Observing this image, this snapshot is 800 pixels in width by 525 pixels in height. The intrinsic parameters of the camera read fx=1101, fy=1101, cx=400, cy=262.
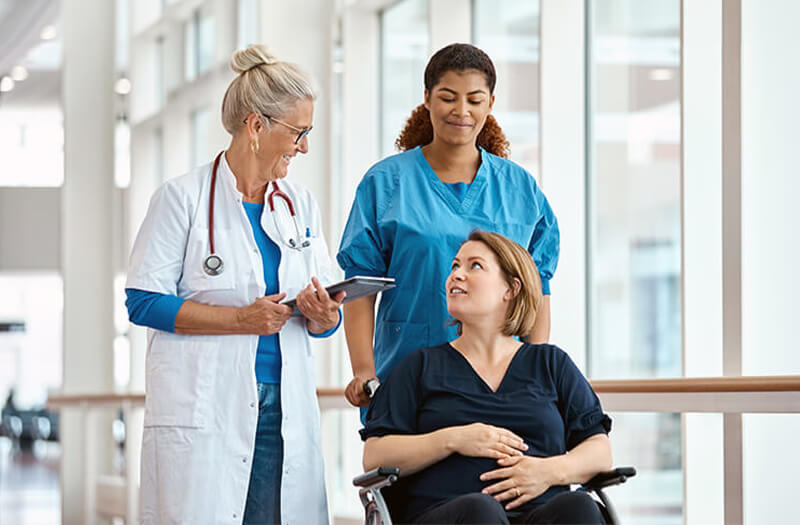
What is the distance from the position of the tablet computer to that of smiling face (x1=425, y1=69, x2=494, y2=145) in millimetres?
358

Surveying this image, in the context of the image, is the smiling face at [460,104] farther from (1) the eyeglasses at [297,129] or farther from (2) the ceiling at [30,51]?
(2) the ceiling at [30,51]

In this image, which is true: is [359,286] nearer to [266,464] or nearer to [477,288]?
[477,288]

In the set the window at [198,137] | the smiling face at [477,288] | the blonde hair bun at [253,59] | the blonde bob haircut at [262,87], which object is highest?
the window at [198,137]

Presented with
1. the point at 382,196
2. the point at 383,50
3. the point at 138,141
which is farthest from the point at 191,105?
the point at 382,196

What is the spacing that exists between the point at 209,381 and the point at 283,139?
55 centimetres

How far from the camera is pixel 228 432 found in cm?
238

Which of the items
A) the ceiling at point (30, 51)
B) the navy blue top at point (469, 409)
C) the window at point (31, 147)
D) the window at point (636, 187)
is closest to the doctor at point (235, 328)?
the navy blue top at point (469, 409)

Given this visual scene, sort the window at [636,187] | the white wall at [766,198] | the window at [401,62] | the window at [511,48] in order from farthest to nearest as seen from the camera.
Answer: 1. the window at [636,187]
2. the window at [401,62]
3. the window at [511,48]
4. the white wall at [766,198]

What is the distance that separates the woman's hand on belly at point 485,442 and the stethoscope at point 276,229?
0.63 metres

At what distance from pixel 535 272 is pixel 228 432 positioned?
2.45ft

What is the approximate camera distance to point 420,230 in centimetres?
239

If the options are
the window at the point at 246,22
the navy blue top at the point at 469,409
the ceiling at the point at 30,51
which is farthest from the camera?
the ceiling at the point at 30,51

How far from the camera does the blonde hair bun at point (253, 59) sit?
241 centimetres

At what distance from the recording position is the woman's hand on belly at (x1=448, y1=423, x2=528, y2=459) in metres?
2.07
